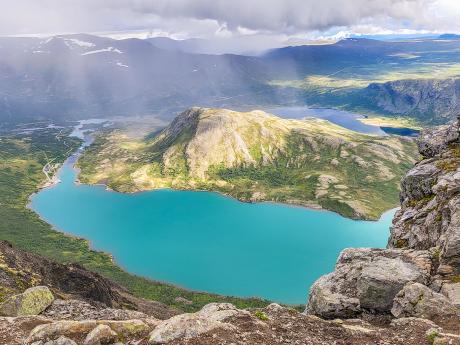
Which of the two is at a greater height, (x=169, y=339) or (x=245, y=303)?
(x=169, y=339)

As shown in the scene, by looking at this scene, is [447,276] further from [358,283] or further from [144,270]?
[144,270]

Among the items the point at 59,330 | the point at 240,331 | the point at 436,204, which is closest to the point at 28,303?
the point at 59,330

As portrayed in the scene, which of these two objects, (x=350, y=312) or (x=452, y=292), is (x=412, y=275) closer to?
(x=452, y=292)

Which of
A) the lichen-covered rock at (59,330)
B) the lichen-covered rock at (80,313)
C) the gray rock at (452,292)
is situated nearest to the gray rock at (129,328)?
the lichen-covered rock at (59,330)

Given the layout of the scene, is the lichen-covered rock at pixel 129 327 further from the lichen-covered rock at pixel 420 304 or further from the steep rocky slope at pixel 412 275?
the lichen-covered rock at pixel 420 304

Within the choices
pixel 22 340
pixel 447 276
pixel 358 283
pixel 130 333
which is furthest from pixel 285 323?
pixel 22 340

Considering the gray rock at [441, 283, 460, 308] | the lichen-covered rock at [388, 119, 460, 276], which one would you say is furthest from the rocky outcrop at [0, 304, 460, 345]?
the lichen-covered rock at [388, 119, 460, 276]

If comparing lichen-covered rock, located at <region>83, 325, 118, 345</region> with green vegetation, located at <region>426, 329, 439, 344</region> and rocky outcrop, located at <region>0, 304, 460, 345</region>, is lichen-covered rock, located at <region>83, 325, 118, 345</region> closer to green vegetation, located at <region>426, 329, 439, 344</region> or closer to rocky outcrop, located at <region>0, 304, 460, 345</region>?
rocky outcrop, located at <region>0, 304, 460, 345</region>
